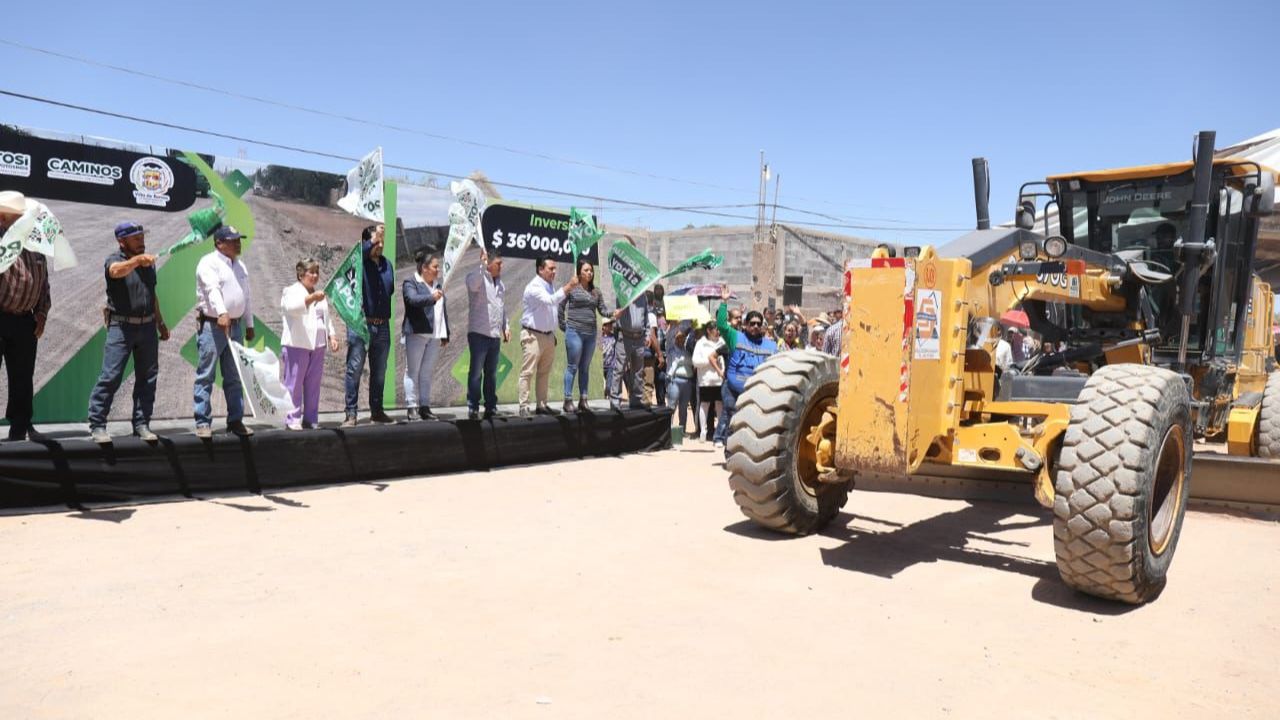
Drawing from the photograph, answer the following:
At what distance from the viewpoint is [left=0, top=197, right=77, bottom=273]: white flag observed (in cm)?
673

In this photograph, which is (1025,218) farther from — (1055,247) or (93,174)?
(93,174)

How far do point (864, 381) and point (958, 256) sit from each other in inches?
41.7

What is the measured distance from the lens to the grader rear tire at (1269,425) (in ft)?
27.2

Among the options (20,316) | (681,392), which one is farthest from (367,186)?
(681,392)

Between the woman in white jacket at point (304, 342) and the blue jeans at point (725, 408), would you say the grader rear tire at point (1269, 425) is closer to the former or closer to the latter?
the blue jeans at point (725, 408)

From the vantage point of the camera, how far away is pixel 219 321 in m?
7.65

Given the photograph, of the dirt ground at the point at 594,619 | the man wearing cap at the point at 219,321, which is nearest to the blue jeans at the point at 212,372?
the man wearing cap at the point at 219,321

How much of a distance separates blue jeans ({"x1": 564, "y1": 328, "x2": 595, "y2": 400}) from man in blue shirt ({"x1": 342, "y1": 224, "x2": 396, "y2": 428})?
2.44 meters

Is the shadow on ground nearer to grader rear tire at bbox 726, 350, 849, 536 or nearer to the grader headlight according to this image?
grader rear tire at bbox 726, 350, 849, 536

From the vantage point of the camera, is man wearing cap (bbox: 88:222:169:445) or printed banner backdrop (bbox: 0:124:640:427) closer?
man wearing cap (bbox: 88:222:169:445)

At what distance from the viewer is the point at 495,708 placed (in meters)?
3.45

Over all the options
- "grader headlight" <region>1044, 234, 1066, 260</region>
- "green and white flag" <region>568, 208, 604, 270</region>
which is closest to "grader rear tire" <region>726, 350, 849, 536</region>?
"grader headlight" <region>1044, 234, 1066, 260</region>

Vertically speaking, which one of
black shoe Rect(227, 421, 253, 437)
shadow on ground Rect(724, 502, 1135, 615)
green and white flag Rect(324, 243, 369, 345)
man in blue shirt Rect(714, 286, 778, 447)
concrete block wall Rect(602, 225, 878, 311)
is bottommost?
shadow on ground Rect(724, 502, 1135, 615)

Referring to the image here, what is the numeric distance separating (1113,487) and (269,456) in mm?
6615
